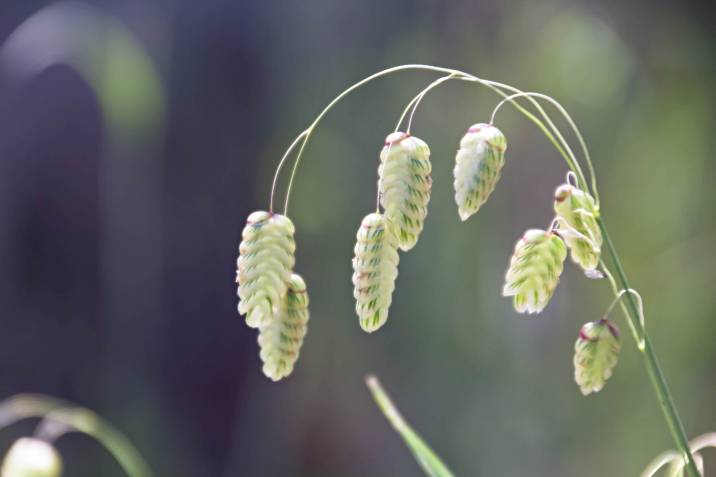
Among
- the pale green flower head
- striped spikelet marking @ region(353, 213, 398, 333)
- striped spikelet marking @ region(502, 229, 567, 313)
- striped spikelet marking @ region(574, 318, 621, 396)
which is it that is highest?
the pale green flower head

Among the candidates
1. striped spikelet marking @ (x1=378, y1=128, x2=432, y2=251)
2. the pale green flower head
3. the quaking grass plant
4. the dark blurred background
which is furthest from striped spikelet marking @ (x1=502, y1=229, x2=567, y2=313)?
the dark blurred background

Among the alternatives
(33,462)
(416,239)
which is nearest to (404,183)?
(416,239)

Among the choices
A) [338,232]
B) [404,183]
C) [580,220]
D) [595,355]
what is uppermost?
[338,232]

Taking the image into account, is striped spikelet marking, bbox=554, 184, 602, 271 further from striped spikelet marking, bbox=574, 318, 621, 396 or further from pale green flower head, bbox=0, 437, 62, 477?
pale green flower head, bbox=0, 437, 62, 477

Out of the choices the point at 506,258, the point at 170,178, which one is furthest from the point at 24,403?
the point at 506,258

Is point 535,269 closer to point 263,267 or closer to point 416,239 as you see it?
point 416,239

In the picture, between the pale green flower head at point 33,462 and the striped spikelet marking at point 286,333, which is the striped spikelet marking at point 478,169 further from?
the pale green flower head at point 33,462

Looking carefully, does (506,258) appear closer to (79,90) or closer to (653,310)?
(653,310)

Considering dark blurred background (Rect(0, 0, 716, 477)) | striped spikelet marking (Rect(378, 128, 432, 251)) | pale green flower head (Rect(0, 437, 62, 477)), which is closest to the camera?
striped spikelet marking (Rect(378, 128, 432, 251))
